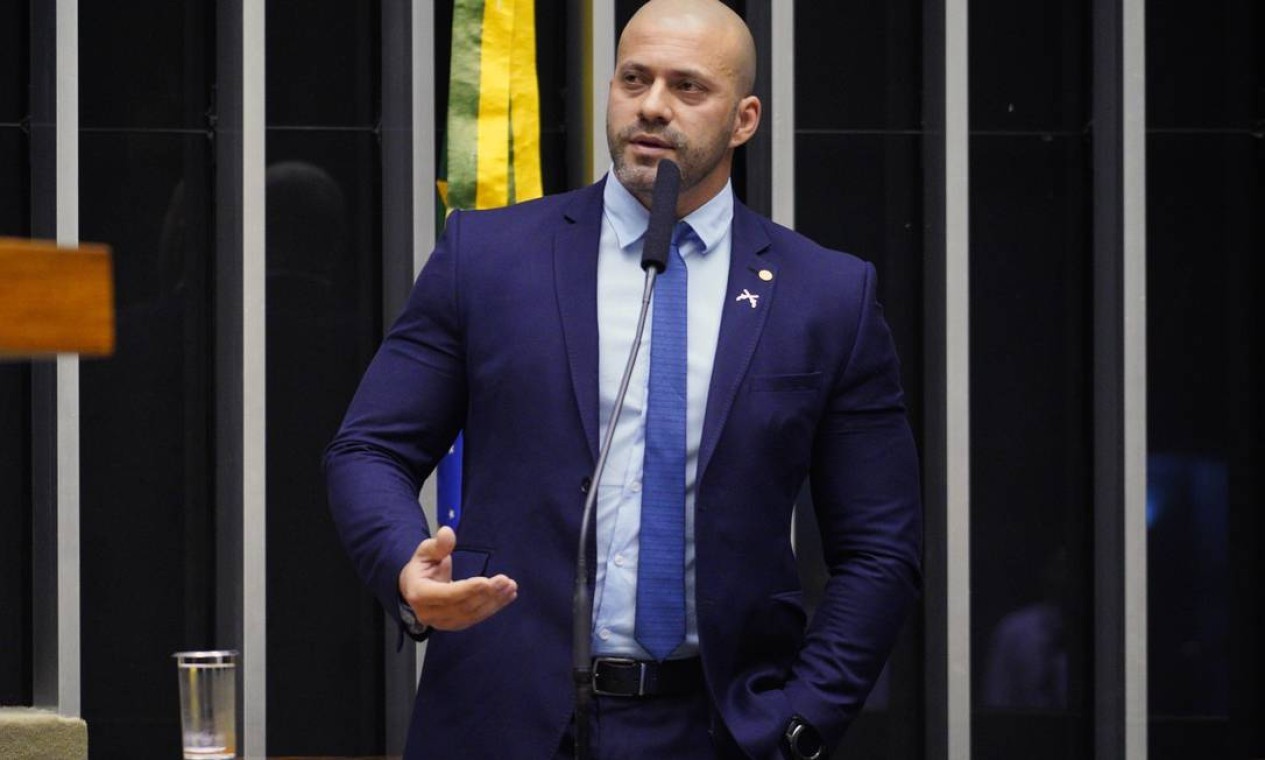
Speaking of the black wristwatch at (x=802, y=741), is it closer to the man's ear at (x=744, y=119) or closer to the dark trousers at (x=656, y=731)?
the dark trousers at (x=656, y=731)

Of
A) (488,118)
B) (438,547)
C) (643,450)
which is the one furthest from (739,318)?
(488,118)

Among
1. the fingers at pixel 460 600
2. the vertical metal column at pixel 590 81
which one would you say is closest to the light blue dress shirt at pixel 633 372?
the fingers at pixel 460 600

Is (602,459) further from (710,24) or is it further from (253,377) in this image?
(253,377)

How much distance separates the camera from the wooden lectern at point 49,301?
39.2 inches

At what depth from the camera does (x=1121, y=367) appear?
5469 millimetres

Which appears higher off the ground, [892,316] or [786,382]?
[892,316]

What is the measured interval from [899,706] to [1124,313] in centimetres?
124

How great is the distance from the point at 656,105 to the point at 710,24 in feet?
0.53

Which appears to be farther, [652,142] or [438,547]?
[652,142]

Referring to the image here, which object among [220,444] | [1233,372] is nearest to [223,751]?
[220,444]

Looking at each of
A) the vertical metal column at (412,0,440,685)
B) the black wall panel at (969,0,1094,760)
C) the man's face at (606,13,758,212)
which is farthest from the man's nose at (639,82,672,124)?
the black wall panel at (969,0,1094,760)

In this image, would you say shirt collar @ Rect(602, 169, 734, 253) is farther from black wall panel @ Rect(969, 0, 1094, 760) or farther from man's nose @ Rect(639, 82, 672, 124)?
black wall panel @ Rect(969, 0, 1094, 760)

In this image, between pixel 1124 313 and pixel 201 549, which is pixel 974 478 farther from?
pixel 201 549

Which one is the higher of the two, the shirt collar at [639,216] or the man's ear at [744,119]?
the man's ear at [744,119]
